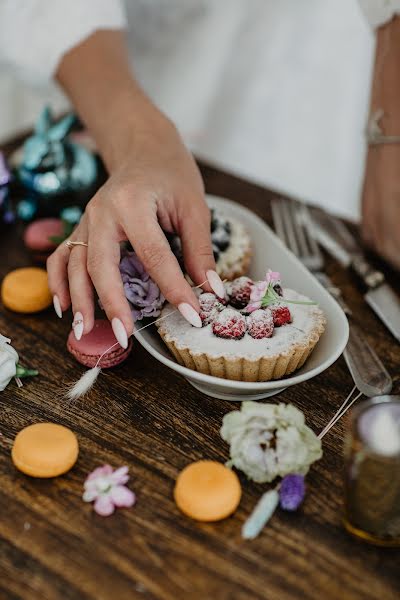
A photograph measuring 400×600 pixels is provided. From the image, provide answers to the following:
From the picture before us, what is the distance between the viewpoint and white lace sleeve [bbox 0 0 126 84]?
1505mm

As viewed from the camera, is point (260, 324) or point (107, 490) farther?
point (260, 324)

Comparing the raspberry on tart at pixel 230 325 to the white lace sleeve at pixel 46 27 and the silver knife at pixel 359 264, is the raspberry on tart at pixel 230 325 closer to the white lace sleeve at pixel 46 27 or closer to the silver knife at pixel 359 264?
the silver knife at pixel 359 264

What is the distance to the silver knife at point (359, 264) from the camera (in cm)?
129

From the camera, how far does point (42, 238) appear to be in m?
1.41

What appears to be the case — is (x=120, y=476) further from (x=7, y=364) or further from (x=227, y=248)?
(x=227, y=248)

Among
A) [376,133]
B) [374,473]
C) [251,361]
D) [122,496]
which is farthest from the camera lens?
[376,133]

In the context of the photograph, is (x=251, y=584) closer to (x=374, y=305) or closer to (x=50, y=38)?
(x=374, y=305)

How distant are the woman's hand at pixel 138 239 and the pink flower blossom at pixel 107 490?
205 mm

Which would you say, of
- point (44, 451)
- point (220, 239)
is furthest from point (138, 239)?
point (44, 451)

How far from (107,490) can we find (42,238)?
2.18ft

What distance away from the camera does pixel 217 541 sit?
84 centimetres

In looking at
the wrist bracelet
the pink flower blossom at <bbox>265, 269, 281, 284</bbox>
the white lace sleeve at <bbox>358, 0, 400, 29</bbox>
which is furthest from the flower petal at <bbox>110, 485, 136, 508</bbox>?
the white lace sleeve at <bbox>358, 0, 400, 29</bbox>

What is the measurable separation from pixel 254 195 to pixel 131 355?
69 cm

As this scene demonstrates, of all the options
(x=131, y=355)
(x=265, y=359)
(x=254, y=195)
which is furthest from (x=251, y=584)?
(x=254, y=195)
